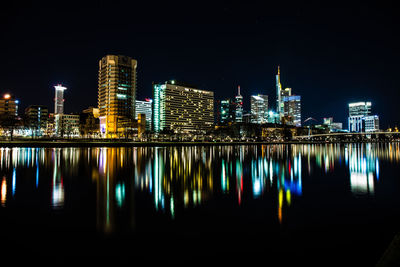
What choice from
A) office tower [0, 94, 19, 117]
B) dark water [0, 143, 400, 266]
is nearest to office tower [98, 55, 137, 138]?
office tower [0, 94, 19, 117]

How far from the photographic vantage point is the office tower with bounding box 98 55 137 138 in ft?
448

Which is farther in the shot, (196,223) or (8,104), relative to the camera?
(8,104)

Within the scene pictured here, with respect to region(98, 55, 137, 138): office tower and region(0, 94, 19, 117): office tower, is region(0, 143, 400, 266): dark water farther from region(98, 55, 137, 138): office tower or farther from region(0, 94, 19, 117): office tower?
region(0, 94, 19, 117): office tower

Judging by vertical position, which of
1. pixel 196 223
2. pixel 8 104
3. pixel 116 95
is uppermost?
pixel 116 95

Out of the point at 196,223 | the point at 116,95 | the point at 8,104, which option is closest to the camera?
the point at 196,223

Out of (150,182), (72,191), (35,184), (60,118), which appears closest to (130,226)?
(72,191)

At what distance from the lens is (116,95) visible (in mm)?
138000

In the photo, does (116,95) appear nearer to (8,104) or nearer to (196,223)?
(8,104)

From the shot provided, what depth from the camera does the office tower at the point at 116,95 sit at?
137 m

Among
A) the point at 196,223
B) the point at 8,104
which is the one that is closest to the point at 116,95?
the point at 8,104

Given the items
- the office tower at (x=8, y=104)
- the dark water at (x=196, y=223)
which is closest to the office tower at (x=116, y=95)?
the office tower at (x=8, y=104)

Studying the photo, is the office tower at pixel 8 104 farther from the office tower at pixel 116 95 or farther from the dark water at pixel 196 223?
the dark water at pixel 196 223

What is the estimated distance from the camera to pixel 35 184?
572 inches

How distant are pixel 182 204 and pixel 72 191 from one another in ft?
19.0
